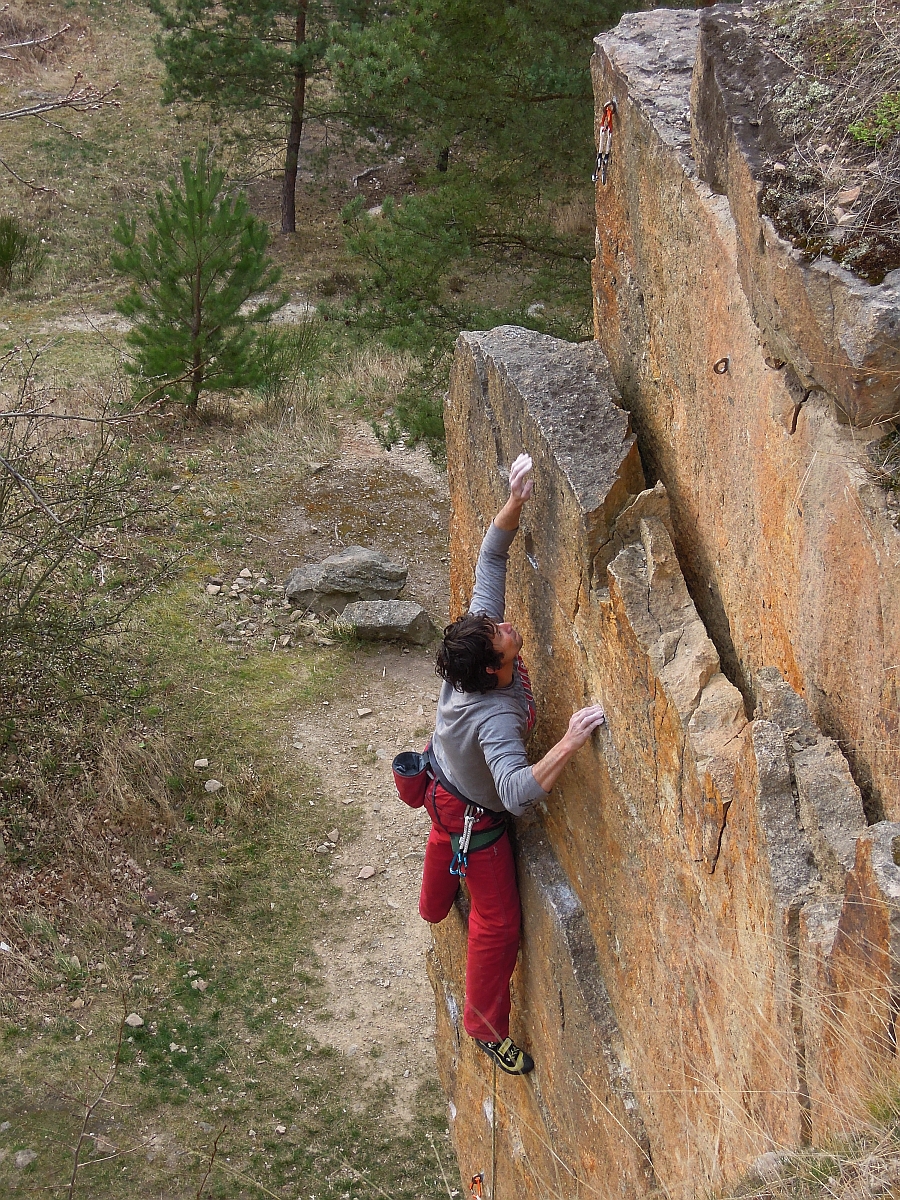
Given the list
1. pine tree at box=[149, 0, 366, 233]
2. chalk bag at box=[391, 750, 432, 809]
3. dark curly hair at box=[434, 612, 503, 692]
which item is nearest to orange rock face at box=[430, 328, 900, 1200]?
dark curly hair at box=[434, 612, 503, 692]

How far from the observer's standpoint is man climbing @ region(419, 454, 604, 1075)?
3212mm

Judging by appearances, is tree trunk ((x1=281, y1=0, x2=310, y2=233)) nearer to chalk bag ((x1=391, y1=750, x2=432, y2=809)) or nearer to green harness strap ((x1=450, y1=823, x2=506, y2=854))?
chalk bag ((x1=391, y1=750, x2=432, y2=809))

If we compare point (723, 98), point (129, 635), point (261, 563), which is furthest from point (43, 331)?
point (723, 98)

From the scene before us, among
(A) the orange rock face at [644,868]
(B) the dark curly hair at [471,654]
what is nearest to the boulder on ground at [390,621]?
(A) the orange rock face at [644,868]

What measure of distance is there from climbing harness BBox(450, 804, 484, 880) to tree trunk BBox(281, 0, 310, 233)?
1259 centimetres

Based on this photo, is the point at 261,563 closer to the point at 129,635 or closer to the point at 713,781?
the point at 129,635

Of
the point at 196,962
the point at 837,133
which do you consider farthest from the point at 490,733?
the point at 196,962

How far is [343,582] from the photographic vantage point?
8.29 meters

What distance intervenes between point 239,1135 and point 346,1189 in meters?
0.54

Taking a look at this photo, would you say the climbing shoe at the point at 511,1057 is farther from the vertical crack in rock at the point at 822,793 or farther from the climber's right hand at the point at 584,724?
the vertical crack in rock at the point at 822,793

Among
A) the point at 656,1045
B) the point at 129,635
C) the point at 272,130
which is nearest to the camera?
the point at 656,1045

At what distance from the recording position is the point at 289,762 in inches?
273

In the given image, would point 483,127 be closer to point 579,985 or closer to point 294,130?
point 579,985

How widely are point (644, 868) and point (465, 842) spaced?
923 mm
